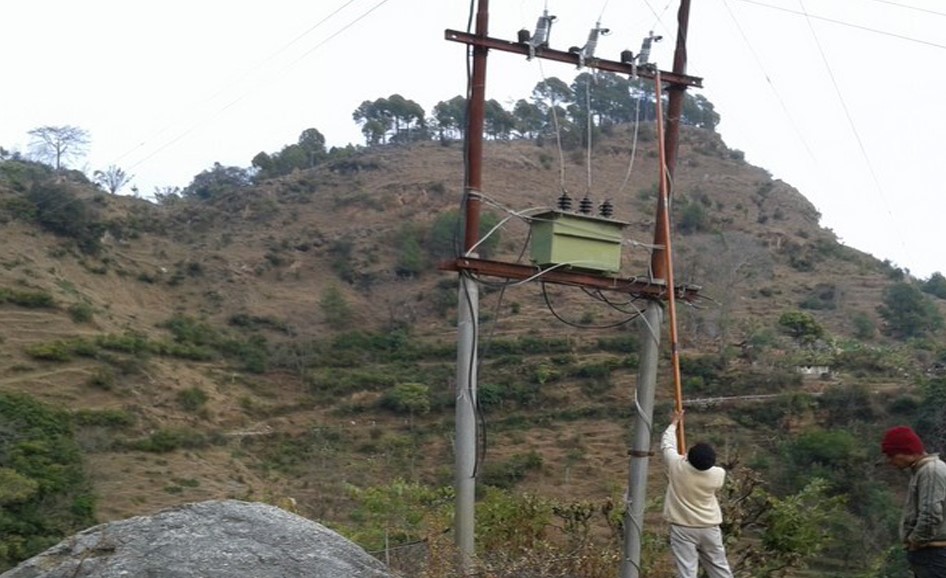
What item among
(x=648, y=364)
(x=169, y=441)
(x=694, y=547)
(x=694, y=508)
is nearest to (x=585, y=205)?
(x=648, y=364)

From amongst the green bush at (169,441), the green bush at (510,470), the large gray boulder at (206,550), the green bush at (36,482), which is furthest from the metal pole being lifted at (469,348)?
the green bush at (169,441)

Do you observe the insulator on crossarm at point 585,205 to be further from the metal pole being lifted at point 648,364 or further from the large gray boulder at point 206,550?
the large gray boulder at point 206,550

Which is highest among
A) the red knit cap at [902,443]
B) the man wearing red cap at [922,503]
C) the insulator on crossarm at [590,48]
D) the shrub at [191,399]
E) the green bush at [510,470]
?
the insulator on crossarm at [590,48]

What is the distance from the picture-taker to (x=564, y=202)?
27.2 ft

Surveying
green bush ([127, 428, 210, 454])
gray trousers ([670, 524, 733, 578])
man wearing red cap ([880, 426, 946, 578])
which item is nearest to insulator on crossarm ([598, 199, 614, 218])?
gray trousers ([670, 524, 733, 578])

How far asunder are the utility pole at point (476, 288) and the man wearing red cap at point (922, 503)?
301 centimetres

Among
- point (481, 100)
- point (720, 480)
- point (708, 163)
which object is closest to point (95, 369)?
point (481, 100)

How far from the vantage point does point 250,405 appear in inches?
1522

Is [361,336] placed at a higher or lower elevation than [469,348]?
lower

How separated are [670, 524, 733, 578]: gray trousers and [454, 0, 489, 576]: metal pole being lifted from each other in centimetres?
235

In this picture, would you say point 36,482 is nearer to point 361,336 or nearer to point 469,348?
point 469,348

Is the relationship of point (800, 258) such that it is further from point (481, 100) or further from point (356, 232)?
point (481, 100)

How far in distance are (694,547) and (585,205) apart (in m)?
3.19

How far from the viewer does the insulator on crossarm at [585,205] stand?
8391 mm
